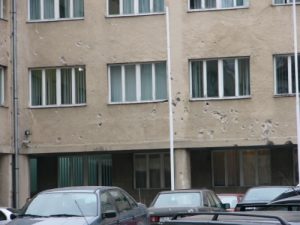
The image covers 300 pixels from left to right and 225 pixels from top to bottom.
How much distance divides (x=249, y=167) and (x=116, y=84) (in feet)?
19.8

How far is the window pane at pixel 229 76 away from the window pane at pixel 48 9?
6.26 metres

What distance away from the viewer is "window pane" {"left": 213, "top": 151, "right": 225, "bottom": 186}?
1084 inches

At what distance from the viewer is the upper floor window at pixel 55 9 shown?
84.1 feet

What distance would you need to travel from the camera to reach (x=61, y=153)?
2522cm

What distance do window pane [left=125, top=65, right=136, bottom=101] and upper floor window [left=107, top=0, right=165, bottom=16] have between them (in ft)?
6.22

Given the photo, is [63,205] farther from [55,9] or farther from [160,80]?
[55,9]

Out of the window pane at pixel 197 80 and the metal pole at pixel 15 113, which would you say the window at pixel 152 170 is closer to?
the window pane at pixel 197 80

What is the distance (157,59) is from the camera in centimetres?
2473

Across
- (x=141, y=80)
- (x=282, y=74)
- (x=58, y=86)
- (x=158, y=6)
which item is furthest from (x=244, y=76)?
(x=58, y=86)

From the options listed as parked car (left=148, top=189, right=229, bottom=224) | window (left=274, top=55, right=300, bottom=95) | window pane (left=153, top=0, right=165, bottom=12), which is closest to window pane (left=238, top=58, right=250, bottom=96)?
window (left=274, top=55, right=300, bottom=95)

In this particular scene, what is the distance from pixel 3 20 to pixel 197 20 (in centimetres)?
655

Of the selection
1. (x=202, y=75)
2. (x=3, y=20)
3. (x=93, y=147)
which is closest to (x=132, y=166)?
(x=93, y=147)

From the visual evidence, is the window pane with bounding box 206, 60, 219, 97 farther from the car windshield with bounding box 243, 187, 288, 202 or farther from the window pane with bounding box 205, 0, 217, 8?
the car windshield with bounding box 243, 187, 288, 202

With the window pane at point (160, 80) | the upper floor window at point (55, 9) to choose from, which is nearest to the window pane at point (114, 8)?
the upper floor window at point (55, 9)
